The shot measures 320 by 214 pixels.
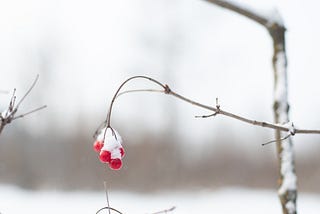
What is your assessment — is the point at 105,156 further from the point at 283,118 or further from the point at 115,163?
the point at 283,118

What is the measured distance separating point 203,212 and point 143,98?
437 cm

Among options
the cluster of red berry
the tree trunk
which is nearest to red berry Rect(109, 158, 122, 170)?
the cluster of red berry

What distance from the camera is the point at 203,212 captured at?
7.33 m

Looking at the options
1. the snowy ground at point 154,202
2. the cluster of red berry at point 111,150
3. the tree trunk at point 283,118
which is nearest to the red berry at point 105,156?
the cluster of red berry at point 111,150

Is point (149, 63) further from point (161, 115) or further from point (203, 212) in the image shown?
point (203, 212)

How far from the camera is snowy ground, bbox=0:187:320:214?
292 inches

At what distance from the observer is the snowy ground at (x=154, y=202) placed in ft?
24.3

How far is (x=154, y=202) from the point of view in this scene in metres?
8.53

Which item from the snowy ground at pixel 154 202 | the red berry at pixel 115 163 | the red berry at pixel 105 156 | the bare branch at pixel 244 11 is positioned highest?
the snowy ground at pixel 154 202

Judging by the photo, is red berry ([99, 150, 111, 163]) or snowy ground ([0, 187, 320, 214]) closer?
red berry ([99, 150, 111, 163])

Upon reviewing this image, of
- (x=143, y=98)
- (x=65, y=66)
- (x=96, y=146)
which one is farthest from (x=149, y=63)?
(x=96, y=146)

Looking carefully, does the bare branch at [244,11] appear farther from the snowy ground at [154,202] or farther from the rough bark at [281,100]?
the snowy ground at [154,202]

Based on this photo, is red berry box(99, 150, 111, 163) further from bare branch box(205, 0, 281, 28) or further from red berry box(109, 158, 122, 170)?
bare branch box(205, 0, 281, 28)

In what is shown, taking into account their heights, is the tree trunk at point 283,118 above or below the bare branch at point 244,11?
below
